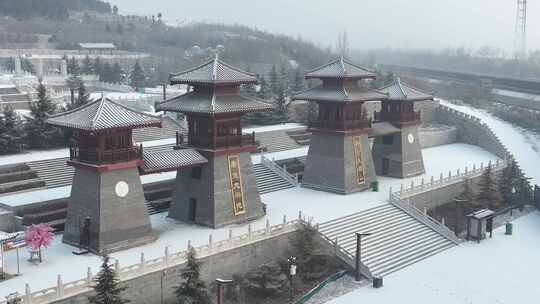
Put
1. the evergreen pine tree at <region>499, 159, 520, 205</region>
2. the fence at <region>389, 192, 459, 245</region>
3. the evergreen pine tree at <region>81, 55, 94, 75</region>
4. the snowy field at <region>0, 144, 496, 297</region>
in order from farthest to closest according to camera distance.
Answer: the evergreen pine tree at <region>81, 55, 94, 75</region>
the evergreen pine tree at <region>499, 159, 520, 205</region>
the fence at <region>389, 192, 459, 245</region>
the snowy field at <region>0, 144, 496, 297</region>

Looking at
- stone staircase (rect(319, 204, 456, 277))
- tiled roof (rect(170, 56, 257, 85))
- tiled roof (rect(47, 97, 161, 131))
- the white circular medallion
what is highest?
tiled roof (rect(170, 56, 257, 85))

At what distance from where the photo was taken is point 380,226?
78.0 ft

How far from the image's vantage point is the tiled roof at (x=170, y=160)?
2019 centimetres

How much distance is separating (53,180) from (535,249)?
1995cm

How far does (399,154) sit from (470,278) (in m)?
11.9

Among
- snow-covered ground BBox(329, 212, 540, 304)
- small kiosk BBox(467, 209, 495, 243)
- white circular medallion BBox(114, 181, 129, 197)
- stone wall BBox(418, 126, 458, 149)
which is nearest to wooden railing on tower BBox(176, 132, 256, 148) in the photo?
white circular medallion BBox(114, 181, 129, 197)

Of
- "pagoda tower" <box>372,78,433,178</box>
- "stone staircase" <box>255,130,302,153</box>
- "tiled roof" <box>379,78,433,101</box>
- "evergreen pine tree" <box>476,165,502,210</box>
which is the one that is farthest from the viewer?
"stone staircase" <box>255,130,302,153</box>

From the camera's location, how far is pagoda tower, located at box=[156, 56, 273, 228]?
21797 millimetres

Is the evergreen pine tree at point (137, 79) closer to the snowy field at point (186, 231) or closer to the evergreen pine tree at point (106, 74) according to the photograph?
the evergreen pine tree at point (106, 74)

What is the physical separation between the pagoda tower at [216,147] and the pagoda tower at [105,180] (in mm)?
2953

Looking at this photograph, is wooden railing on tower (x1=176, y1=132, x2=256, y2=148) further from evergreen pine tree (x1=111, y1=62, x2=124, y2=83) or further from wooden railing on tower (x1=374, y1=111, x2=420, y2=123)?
evergreen pine tree (x1=111, y1=62, x2=124, y2=83)

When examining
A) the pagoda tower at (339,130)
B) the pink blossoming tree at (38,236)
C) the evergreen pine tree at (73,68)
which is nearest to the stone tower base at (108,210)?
the pink blossoming tree at (38,236)

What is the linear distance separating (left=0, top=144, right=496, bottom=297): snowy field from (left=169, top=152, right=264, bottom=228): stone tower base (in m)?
0.44

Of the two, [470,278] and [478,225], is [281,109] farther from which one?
[470,278]
